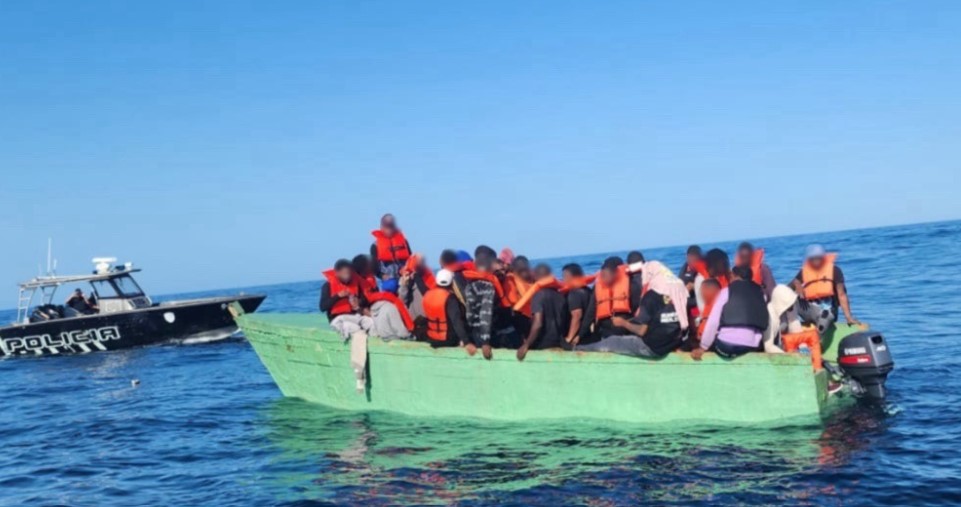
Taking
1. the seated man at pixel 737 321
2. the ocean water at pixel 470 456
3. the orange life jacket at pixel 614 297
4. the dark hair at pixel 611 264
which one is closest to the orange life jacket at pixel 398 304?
the ocean water at pixel 470 456

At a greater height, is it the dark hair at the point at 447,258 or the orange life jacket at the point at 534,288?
the dark hair at the point at 447,258

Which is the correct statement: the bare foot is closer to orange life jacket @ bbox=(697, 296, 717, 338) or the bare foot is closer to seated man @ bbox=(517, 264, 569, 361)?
seated man @ bbox=(517, 264, 569, 361)

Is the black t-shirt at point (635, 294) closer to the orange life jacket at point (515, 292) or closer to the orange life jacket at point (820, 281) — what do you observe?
the orange life jacket at point (515, 292)

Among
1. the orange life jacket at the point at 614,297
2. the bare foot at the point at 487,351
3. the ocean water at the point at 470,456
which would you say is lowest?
the ocean water at the point at 470,456

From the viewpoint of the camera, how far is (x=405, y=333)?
10.6 meters

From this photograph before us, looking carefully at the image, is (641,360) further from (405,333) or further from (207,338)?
(207,338)

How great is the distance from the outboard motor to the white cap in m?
4.69

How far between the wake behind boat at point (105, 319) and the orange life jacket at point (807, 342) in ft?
53.9

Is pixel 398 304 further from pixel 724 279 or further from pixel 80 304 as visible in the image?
pixel 80 304

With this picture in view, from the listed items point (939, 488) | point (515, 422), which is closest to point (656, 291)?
point (515, 422)

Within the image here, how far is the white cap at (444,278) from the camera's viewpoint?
954cm

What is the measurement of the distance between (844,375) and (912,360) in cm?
383

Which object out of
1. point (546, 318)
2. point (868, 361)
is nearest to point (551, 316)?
point (546, 318)

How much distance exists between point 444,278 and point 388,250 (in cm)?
315
